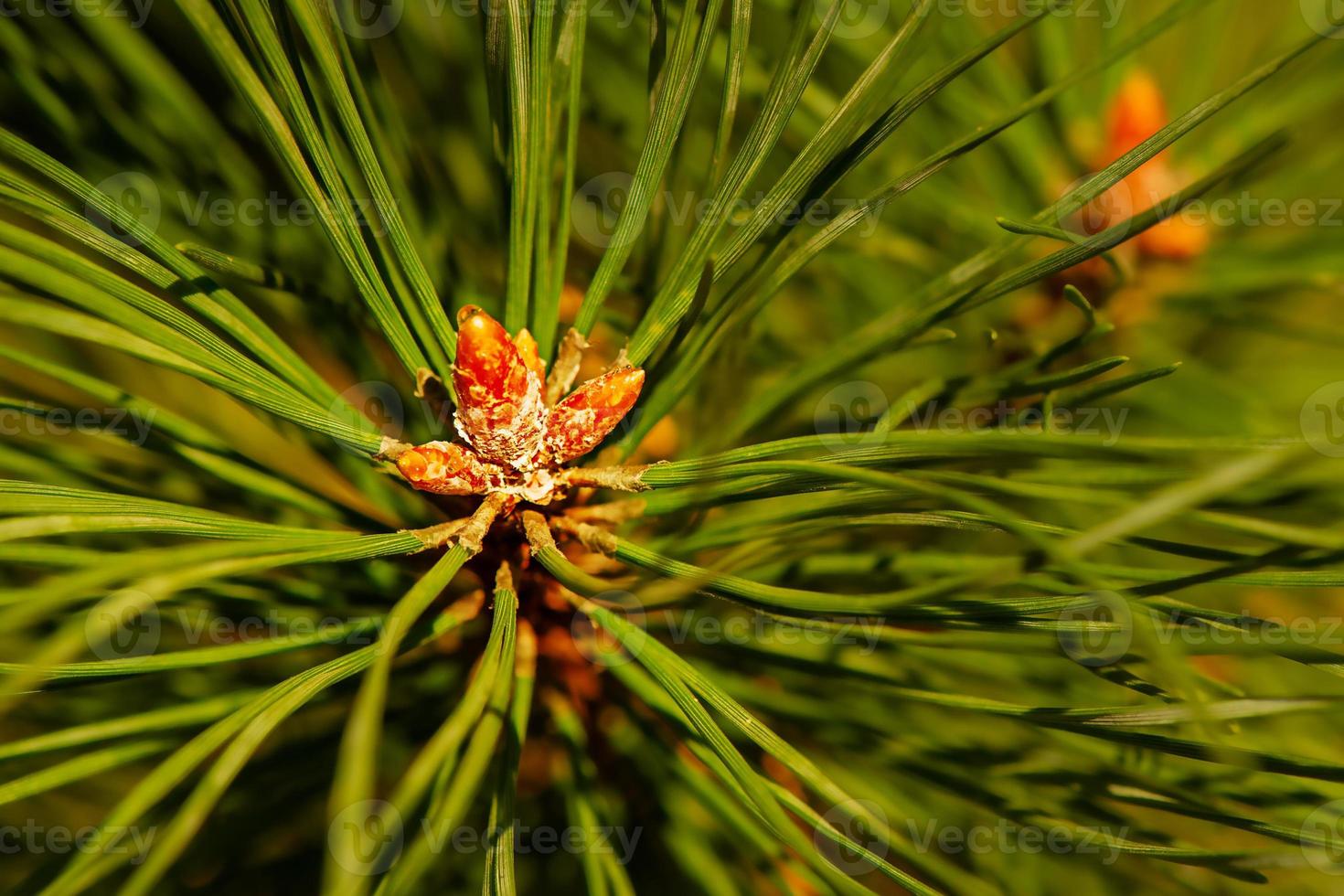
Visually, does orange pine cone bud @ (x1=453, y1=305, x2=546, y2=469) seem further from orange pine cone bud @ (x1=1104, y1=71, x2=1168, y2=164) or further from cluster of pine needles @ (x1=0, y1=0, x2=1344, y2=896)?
orange pine cone bud @ (x1=1104, y1=71, x2=1168, y2=164)

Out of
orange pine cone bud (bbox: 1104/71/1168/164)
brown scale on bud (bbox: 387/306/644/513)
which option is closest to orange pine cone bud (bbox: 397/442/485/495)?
brown scale on bud (bbox: 387/306/644/513)

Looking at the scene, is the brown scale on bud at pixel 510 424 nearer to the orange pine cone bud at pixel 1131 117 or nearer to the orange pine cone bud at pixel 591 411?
the orange pine cone bud at pixel 591 411

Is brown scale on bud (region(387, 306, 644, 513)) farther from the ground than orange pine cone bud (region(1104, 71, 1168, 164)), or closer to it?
closer to it

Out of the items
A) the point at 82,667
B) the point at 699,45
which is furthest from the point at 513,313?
the point at 82,667

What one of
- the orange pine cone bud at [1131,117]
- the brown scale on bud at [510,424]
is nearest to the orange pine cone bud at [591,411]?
the brown scale on bud at [510,424]

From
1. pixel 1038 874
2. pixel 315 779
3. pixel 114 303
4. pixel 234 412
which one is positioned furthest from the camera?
pixel 234 412

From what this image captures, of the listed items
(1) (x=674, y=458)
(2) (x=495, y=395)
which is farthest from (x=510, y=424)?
(1) (x=674, y=458)

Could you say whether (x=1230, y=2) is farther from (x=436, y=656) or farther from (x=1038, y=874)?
(x=436, y=656)
